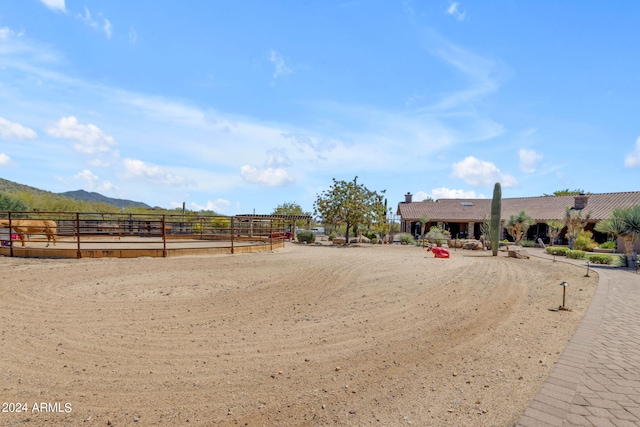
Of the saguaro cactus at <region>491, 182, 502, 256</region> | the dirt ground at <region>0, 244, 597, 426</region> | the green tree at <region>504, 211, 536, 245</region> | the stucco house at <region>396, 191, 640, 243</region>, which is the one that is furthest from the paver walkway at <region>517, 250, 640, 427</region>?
the stucco house at <region>396, 191, 640, 243</region>

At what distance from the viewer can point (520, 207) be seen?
37.2 meters

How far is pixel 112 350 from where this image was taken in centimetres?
536

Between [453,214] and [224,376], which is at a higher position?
[453,214]

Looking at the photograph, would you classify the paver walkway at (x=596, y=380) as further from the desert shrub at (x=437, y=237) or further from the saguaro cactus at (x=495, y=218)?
the desert shrub at (x=437, y=237)

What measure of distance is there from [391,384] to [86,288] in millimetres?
7646

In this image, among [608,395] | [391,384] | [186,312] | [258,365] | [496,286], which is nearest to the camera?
[608,395]

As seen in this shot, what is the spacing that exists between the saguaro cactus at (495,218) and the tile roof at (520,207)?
10.5 meters

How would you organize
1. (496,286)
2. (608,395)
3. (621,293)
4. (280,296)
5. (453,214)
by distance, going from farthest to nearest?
1. (453,214)
2. (496,286)
3. (621,293)
4. (280,296)
5. (608,395)

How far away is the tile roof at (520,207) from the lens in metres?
31.3

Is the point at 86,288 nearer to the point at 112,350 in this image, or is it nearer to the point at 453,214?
the point at 112,350

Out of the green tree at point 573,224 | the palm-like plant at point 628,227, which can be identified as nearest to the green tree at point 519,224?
the green tree at point 573,224

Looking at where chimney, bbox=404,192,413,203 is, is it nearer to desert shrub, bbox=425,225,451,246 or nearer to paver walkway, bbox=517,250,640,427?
desert shrub, bbox=425,225,451,246

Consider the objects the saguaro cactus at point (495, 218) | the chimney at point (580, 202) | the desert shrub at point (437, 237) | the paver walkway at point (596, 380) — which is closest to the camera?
the paver walkway at point (596, 380)

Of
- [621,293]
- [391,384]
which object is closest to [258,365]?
[391,384]
